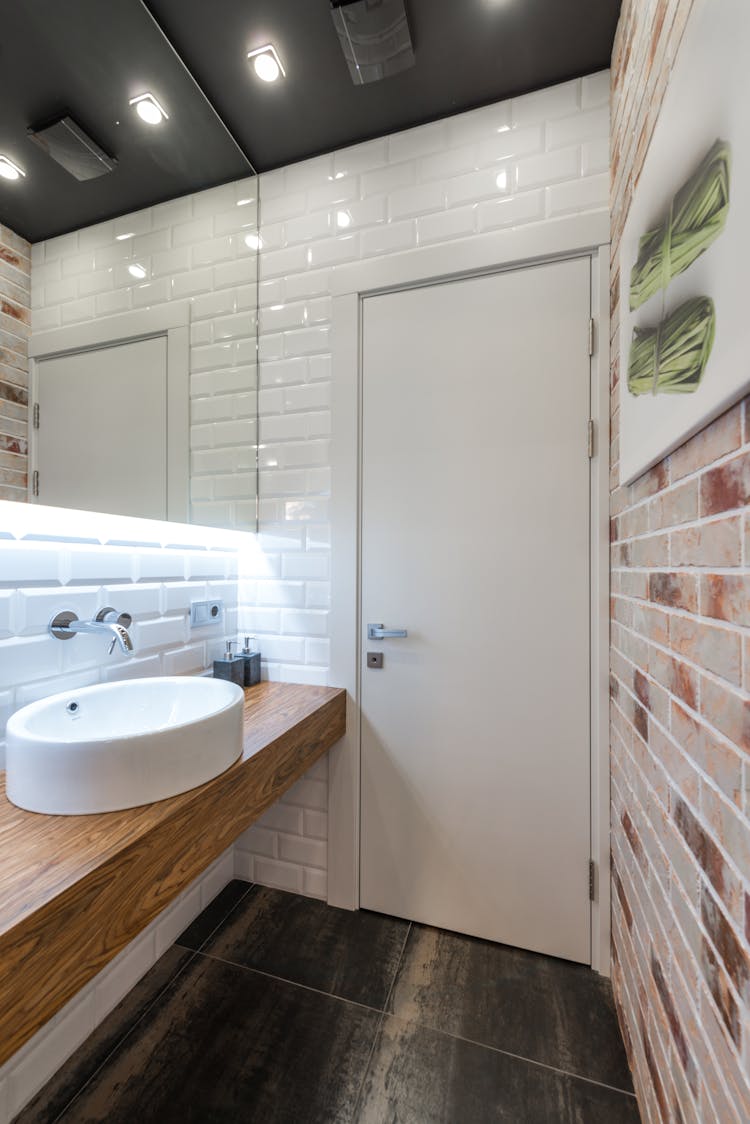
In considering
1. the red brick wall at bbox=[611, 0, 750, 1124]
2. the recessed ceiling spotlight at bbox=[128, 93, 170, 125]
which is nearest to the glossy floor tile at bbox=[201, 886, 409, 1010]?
the red brick wall at bbox=[611, 0, 750, 1124]

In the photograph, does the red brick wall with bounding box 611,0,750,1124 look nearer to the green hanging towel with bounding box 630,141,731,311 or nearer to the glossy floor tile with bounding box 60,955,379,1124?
the green hanging towel with bounding box 630,141,731,311

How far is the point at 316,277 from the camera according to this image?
5.64 feet

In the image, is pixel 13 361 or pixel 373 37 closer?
pixel 13 361

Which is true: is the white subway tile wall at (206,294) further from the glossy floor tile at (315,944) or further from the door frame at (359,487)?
the glossy floor tile at (315,944)

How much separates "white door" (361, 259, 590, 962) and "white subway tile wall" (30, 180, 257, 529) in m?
0.48

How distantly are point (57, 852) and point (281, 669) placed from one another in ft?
3.45

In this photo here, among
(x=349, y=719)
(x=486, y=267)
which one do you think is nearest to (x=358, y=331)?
(x=486, y=267)

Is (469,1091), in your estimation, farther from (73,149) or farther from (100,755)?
(73,149)

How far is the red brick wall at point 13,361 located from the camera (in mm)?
987

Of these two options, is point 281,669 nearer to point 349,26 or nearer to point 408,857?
point 408,857

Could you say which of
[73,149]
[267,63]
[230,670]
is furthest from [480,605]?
[267,63]

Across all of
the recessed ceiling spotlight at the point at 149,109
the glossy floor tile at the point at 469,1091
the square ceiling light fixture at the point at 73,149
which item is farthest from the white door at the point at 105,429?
the glossy floor tile at the point at 469,1091

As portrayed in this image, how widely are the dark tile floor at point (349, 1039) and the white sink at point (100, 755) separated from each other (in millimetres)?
800

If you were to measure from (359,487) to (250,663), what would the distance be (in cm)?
74
